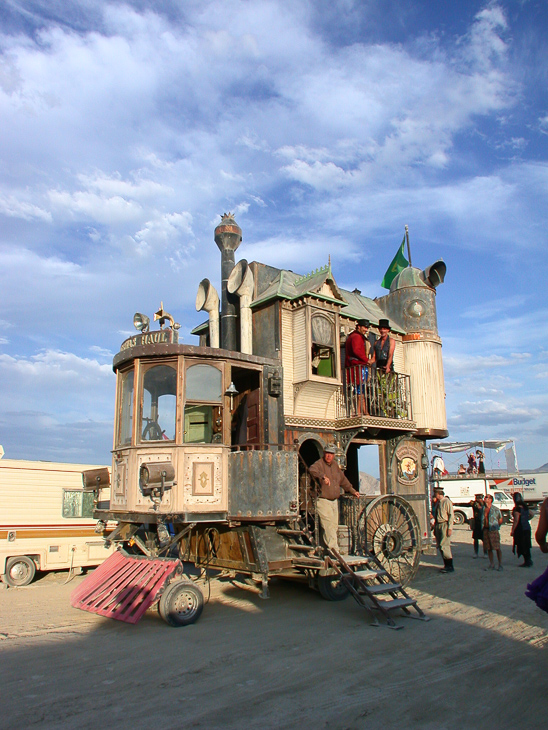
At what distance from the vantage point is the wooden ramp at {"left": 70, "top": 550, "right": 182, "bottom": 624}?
7.52 metres

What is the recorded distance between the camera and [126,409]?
9008 millimetres

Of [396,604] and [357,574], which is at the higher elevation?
[357,574]

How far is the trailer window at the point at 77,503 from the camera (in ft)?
35.4

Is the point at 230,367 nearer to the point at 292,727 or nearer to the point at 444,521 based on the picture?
the point at 292,727

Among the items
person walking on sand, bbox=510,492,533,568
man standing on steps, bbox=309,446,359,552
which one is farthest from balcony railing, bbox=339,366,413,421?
person walking on sand, bbox=510,492,533,568

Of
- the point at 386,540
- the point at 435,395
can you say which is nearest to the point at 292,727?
the point at 386,540

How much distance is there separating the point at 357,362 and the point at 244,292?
9.81ft

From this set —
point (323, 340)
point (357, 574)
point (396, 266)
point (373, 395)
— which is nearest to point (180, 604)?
point (357, 574)

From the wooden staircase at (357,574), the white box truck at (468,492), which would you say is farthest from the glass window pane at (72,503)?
the white box truck at (468,492)

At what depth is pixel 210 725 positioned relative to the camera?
4465 millimetres

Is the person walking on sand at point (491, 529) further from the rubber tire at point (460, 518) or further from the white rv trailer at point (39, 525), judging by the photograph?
the rubber tire at point (460, 518)

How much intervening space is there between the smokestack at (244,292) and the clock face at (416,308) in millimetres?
5024

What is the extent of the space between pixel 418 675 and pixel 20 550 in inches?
378

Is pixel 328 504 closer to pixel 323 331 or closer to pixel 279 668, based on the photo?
pixel 279 668
